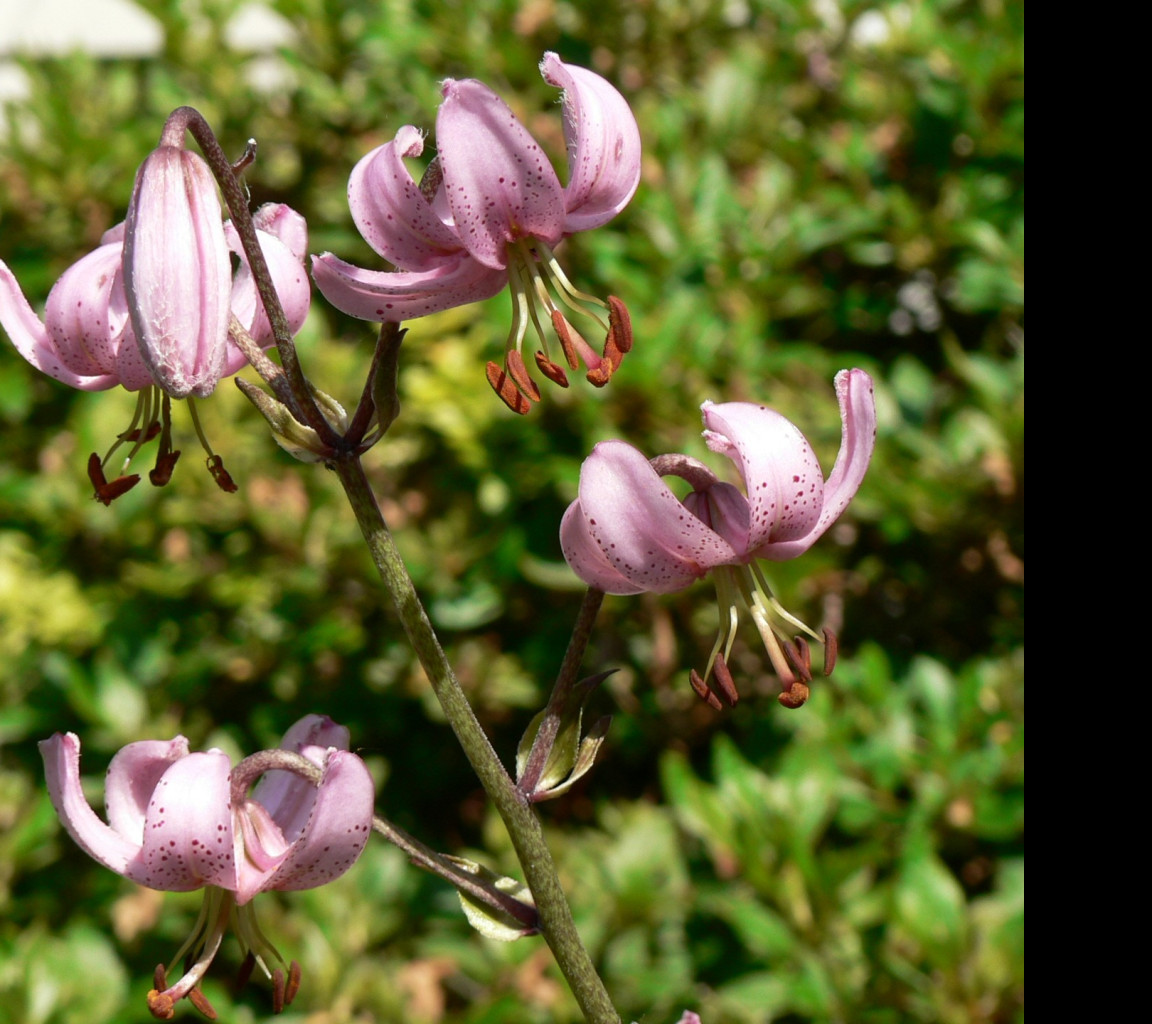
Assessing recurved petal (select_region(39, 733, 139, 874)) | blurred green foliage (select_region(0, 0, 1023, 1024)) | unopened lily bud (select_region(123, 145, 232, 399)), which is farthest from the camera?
blurred green foliage (select_region(0, 0, 1023, 1024))

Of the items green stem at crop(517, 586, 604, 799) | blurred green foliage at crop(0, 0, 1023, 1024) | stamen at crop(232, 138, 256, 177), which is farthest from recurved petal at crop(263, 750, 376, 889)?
blurred green foliage at crop(0, 0, 1023, 1024)

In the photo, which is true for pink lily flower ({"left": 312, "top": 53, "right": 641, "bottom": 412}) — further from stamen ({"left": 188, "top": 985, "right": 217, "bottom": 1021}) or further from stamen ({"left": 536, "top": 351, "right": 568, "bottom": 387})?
stamen ({"left": 188, "top": 985, "right": 217, "bottom": 1021})

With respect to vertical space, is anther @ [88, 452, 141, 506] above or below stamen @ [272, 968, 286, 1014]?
above

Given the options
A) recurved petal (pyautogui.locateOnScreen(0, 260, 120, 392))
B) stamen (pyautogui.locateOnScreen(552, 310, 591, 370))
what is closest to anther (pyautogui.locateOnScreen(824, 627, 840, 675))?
stamen (pyautogui.locateOnScreen(552, 310, 591, 370))

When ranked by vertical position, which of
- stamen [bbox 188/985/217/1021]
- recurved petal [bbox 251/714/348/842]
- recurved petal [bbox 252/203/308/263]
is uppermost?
recurved petal [bbox 252/203/308/263]

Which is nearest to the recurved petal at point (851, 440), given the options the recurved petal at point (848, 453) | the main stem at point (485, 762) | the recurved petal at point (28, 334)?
the recurved petal at point (848, 453)

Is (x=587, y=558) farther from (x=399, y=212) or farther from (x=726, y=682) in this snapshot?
(x=399, y=212)

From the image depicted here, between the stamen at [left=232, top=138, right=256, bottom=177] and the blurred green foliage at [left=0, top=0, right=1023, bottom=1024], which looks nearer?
the stamen at [left=232, top=138, right=256, bottom=177]

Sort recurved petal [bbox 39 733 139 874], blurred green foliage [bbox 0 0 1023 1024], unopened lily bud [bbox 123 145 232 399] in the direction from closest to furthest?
unopened lily bud [bbox 123 145 232 399], recurved petal [bbox 39 733 139 874], blurred green foliage [bbox 0 0 1023 1024]
